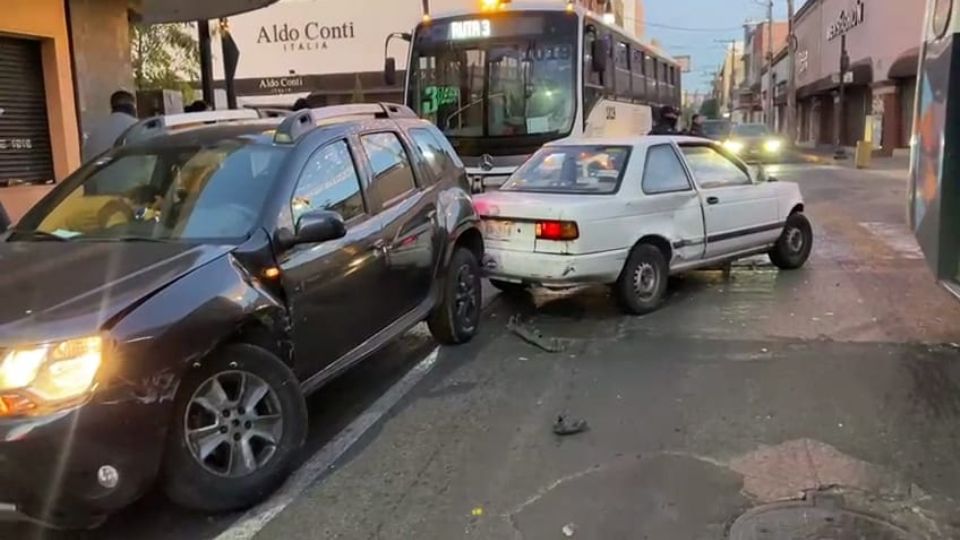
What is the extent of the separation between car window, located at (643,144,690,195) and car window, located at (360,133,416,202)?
255 cm

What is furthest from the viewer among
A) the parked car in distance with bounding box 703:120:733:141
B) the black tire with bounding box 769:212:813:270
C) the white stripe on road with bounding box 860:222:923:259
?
the parked car in distance with bounding box 703:120:733:141

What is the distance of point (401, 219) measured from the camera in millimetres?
5965

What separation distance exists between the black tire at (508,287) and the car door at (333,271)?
2746mm

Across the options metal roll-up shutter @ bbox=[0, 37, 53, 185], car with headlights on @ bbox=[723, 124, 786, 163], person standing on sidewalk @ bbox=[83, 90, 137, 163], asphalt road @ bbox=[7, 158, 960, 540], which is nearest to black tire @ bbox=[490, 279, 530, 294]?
asphalt road @ bbox=[7, 158, 960, 540]

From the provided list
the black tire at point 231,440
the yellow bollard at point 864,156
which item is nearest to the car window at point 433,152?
the black tire at point 231,440

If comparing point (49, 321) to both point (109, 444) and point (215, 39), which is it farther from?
point (215, 39)

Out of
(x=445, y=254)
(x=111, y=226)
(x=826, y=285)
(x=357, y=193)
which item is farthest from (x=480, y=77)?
(x=111, y=226)

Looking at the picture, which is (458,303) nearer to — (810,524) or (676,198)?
(676,198)

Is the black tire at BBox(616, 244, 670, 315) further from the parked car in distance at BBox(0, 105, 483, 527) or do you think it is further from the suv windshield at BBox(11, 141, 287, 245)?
the suv windshield at BBox(11, 141, 287, 245)

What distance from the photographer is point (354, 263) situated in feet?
17.2

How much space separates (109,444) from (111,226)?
1.67m

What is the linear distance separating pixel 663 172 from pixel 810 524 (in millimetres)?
4825

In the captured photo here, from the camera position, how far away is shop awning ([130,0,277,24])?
11.1m

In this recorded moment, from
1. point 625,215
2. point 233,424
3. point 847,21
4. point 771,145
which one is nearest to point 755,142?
point 771,145
